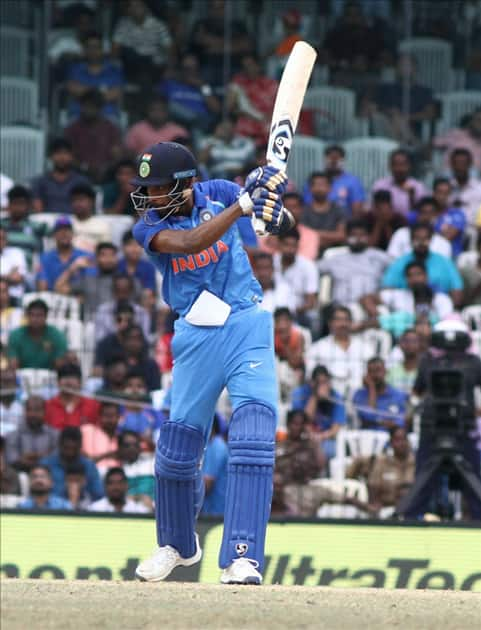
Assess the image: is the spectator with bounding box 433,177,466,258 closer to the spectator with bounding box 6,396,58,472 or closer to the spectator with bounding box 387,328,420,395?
the spectator with bounding box 387,328,420,395

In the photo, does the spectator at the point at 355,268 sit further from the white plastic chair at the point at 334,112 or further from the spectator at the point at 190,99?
the spectator at the point at 190,99

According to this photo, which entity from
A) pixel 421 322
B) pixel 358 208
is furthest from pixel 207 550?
pixel 358 208

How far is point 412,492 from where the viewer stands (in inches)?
436

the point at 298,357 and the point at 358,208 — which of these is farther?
the point at 358,208

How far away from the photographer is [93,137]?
52.7 feet

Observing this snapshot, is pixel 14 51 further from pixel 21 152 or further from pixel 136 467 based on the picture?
pixel 136 467

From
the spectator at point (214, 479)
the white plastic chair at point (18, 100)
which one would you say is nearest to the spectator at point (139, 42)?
the white plastic chair at point (18, 100)

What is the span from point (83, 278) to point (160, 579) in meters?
5.97

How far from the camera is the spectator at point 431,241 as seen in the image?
1445cm

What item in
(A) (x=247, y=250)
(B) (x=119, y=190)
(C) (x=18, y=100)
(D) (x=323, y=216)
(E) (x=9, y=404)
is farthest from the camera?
(C) (x=18, y=100)

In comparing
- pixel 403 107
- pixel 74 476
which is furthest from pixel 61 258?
pixel 403 107

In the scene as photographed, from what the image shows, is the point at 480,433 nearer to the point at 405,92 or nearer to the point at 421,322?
the point at 421,322

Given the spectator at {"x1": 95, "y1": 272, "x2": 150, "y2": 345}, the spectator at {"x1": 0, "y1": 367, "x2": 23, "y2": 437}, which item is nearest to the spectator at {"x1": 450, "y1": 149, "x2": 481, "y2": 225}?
the spectator at {"x1": 95, "y1": 272, "x2": 150, "y2": 345}

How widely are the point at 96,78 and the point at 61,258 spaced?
10.8 feet
